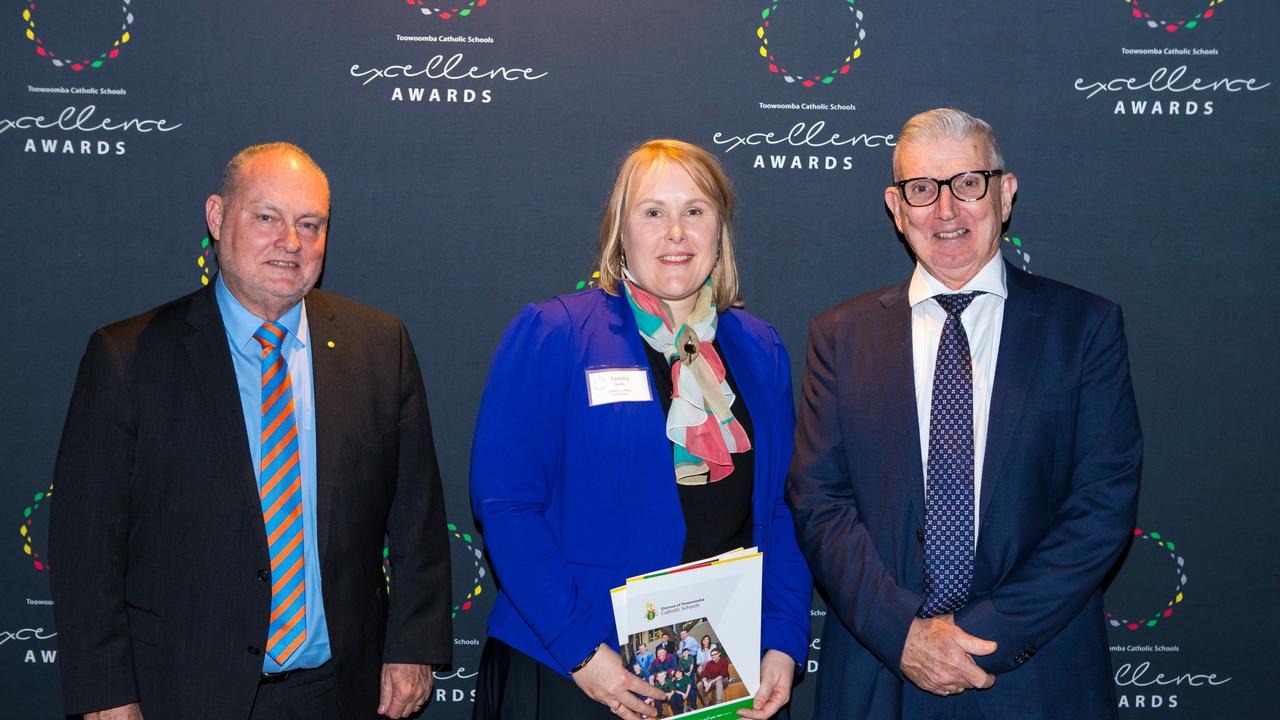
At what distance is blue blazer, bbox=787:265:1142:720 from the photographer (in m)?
2.42

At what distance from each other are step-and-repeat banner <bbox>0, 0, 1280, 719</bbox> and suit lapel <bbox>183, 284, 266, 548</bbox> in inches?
33.3

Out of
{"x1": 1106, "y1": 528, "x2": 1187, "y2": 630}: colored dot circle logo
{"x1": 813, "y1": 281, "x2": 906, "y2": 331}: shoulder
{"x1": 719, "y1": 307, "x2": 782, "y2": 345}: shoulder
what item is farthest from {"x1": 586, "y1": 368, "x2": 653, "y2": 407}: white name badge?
{"x1": 1106, "y1": 528, "x2": 1187, "y2": 630}: colored dot circle logo

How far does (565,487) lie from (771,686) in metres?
0.73

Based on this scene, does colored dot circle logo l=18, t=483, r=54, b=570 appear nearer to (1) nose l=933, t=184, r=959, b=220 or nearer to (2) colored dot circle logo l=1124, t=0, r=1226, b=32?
(1) nose l=933, t=184, r=959, b=220

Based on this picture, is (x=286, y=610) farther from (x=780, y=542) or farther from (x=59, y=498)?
(x=780, y=542)

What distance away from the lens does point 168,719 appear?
247 centimetres

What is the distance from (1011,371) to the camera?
2490 millimetres

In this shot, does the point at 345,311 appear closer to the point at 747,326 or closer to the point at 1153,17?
the point at 747,326

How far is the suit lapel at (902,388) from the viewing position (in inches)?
98.0

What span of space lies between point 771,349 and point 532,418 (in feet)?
2.46

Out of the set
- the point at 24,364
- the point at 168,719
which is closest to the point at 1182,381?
the point at 168,719

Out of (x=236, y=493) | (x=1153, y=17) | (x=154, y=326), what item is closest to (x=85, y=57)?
(x=154, y=326)

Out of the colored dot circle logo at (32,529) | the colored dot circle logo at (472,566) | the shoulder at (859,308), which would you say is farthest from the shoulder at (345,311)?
the colored dot circle logo at (32,529)

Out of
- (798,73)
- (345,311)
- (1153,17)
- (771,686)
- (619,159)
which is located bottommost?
(771,686)
